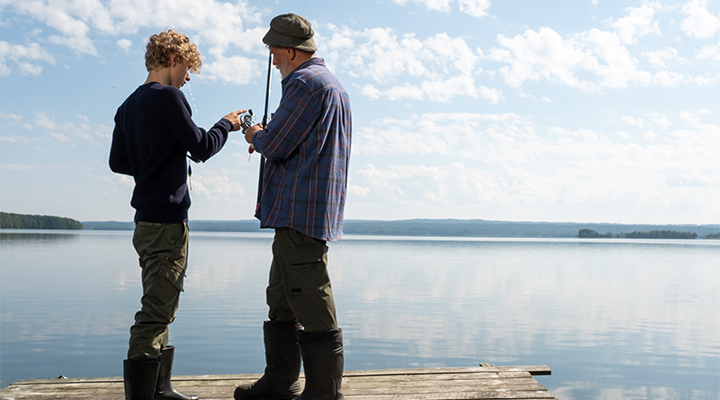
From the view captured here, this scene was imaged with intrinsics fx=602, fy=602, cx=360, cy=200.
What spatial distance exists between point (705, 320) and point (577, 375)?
21.1ft

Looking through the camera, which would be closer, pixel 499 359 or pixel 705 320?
pixel 499 359

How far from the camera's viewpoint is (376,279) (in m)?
17.5

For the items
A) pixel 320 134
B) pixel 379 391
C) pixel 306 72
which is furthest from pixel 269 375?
pixel 306 72

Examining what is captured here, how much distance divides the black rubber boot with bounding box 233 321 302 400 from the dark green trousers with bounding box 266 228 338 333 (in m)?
0.33

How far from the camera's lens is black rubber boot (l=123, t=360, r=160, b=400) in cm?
295

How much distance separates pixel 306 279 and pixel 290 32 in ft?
4.01

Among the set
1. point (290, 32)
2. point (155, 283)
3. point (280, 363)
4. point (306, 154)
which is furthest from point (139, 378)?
point (290, 32)

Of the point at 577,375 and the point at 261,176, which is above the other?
the point at 261,176

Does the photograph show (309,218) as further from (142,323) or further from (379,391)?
(379,391)

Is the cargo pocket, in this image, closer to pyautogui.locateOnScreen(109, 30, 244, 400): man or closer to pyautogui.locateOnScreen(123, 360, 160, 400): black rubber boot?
pyautogui.locateOnScreen(109, 30, 244, 400): man

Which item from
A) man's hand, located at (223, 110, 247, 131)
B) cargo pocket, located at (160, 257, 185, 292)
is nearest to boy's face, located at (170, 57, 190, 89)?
man's hand, located at (223, 110, 247, 131)

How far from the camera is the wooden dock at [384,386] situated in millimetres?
3457

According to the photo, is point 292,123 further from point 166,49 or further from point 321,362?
point 321,362

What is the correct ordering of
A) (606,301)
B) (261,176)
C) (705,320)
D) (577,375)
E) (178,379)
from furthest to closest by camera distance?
1. (606,301)
2. (705,320)
3. (577,375)
4. (178,379)
5. (261,176)
